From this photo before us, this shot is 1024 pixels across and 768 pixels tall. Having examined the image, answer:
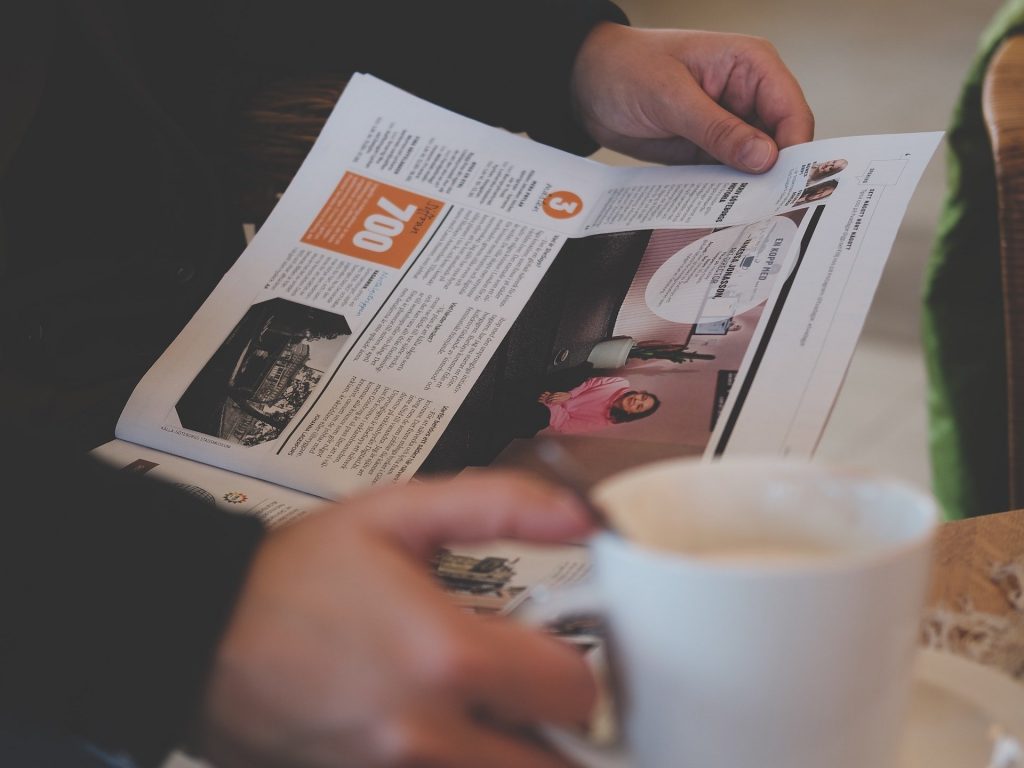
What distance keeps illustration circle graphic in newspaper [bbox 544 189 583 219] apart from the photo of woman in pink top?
16 cm

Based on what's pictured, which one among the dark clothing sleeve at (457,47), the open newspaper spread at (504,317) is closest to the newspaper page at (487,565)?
the open newspaper spread at (504,317)

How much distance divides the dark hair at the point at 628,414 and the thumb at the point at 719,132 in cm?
20

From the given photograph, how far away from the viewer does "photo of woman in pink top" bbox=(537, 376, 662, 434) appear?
0.49 meters

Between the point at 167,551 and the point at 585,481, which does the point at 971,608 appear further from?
the point at 167,551

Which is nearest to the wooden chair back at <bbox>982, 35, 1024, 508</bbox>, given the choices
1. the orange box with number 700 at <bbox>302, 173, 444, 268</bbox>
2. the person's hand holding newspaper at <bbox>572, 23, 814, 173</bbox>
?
the person's hand holding newspaper at <bbox>572, 23, 814, 173</bbox>

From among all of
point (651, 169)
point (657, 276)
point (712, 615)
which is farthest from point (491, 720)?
point (651, 169)

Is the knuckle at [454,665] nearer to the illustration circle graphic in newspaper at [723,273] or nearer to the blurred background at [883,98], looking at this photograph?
the illustration circle graphic in newspaper at [723,273]

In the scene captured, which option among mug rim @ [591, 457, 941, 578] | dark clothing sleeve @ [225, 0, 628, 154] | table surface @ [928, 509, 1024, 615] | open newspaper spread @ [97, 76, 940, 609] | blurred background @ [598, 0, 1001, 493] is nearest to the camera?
mug rim @ [591, 457, 941, 578]

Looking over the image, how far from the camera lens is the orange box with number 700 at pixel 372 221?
63cm

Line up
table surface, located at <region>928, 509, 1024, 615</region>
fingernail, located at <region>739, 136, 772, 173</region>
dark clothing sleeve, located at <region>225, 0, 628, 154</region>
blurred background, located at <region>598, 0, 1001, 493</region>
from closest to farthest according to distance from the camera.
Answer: table surface, located at <region>928, 509, 1024, 615</region>
fingernail, located at <region>739, 136, 772, 173</region>
dark clothing sleeve, located at <region>225, 0, 628, 154</region>
blurred background, located at <region>598, 0, 1001, 493</region>

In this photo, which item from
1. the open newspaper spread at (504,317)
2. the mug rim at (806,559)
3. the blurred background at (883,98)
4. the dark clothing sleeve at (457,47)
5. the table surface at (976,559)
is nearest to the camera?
the mug rim at (806,559)

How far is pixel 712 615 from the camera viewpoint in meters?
0.20

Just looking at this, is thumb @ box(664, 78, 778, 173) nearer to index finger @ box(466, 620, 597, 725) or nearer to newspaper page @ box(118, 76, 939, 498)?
newspaper page @ box(118, 76, 939, 498)

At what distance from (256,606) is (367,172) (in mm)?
468
